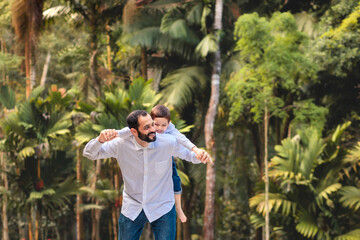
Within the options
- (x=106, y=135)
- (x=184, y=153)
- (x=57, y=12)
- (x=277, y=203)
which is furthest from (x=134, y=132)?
(x=57, y=12)

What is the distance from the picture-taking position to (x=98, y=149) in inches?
129

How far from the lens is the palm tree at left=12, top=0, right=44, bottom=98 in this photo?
12.2 meters

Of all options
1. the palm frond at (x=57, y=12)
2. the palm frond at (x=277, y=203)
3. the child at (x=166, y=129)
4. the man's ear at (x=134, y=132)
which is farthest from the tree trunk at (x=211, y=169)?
the man's ear at (x=134, y=132)

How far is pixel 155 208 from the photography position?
3.34m

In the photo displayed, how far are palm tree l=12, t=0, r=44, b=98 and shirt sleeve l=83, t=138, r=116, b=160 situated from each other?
941 cm

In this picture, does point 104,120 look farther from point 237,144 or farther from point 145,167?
point 237,144

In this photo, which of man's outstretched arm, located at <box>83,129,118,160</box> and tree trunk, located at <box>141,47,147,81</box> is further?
tree trunk, located at <box>141,47,147,81</box>

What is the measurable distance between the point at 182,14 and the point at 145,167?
34.7ft

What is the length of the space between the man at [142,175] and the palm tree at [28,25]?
9453 mm

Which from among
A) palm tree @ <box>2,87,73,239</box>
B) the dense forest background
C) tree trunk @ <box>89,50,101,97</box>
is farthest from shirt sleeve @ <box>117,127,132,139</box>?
tree trunk @ <box>89,50,101,97</box>

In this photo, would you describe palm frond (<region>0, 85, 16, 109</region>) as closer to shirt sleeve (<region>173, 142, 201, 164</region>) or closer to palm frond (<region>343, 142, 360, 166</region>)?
palm frond (<region>343, 142, 360, 166</region>)

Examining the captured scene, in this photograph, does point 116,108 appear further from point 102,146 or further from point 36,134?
point 102,146

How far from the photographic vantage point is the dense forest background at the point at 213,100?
1063 centimetres

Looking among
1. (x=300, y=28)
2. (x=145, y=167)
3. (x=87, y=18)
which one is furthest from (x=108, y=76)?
(x=145, y=167)
